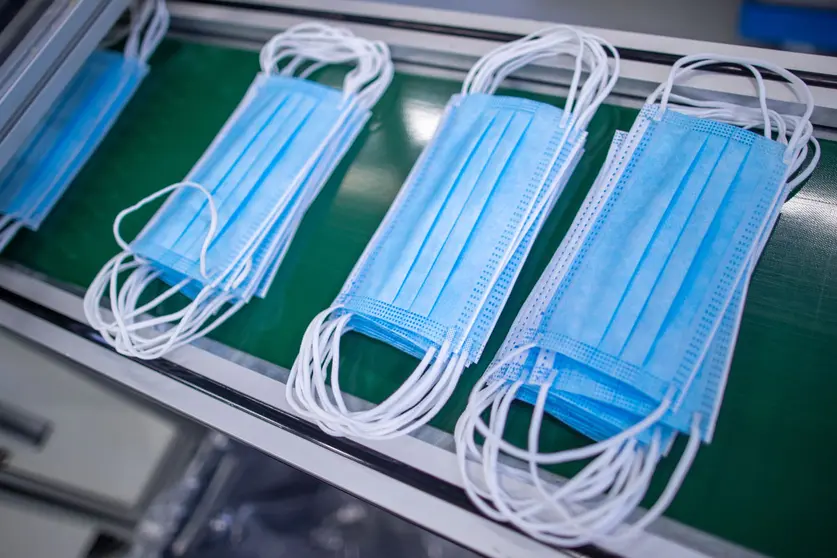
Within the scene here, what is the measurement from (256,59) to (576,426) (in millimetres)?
1033

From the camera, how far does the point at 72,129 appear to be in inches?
49.1

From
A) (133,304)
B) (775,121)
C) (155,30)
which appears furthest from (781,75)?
(155,30)

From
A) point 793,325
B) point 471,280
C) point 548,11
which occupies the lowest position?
point 471,280

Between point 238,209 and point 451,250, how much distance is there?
1.32 ft

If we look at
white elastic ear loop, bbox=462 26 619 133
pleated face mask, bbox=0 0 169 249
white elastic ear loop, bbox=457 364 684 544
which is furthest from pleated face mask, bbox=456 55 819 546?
pleated face mask, bbox=0 0 169 249

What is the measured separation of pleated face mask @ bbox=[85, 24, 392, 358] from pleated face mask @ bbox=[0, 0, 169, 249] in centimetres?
27

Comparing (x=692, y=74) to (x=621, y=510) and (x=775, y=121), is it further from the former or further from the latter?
(x=621, y=510)

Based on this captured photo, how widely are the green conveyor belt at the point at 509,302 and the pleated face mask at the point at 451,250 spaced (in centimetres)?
7

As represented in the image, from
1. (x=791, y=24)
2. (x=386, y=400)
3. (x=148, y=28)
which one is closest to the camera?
(x=386, y=400)

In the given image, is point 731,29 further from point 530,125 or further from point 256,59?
point 256,59

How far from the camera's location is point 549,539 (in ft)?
2.25

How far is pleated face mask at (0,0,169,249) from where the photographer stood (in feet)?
3.93

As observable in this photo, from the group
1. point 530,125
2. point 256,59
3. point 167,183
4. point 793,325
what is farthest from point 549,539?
point 256,59

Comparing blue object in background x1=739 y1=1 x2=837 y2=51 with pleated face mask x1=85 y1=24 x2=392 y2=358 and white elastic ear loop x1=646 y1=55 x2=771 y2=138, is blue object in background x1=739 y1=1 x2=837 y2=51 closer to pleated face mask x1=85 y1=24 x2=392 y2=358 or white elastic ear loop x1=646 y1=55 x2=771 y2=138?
white elastic ear loop x1=646 y1=55 x2=771 y2=138
